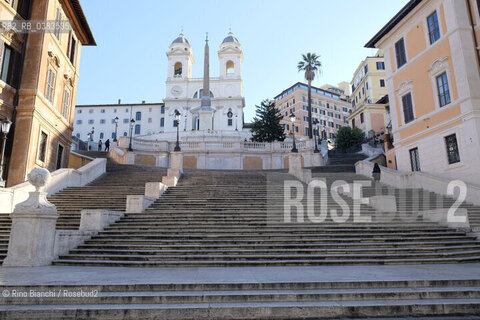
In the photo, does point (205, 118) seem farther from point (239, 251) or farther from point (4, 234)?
point (239, 251)

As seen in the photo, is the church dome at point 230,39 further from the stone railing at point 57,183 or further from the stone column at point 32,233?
the stone column at point 32,233

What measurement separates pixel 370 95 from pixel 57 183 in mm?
54630

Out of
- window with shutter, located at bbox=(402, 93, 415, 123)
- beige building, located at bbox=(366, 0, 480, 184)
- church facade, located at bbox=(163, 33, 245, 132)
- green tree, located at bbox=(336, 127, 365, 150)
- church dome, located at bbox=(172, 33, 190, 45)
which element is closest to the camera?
beige building, located at bbox=(366, 0, 480, 184)

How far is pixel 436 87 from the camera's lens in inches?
768

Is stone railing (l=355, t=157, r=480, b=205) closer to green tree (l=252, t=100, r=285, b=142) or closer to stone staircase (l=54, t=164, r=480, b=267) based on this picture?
stone staircase (l=54, t=164, r=480, b=267)

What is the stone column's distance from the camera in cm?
804

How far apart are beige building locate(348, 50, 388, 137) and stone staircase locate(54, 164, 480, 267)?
36.4 meters

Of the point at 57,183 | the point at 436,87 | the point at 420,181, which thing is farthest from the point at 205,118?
the point at 420,181

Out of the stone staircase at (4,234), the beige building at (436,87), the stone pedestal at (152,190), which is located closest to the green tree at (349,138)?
the beige building at (436,87)

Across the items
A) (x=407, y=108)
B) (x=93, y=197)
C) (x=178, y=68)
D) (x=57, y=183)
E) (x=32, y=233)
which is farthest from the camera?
(x=178, y=68)

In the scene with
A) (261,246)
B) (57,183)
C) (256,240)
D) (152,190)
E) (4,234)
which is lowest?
(261,246)

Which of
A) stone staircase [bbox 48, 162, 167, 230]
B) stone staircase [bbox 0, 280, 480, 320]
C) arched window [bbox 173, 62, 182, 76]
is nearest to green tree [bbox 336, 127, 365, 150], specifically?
stone staircase [bbox 48, 162, 167, 230]

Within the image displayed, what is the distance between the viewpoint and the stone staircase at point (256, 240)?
344 inches

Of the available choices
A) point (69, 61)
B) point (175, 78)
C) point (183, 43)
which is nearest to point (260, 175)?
point (69, 61)
